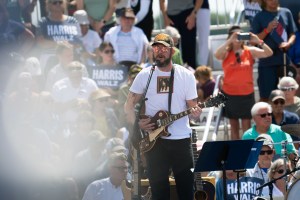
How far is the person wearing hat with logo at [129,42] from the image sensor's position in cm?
1955

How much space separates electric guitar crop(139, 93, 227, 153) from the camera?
13547mm

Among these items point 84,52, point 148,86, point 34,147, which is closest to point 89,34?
point 84,52

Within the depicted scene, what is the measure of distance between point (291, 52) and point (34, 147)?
16.7 feet

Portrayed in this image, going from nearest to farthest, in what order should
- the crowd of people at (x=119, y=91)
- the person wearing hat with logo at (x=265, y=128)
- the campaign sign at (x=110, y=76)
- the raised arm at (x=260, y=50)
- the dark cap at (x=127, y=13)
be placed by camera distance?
the crowd of people at (x=119, y=91) < the person wearing hat with logo at (x=265, y=128) < the raised arm at (x=260, y=50) < the campaign sign at (x=110, y=76) < the dark cap at (x=127, y=13)

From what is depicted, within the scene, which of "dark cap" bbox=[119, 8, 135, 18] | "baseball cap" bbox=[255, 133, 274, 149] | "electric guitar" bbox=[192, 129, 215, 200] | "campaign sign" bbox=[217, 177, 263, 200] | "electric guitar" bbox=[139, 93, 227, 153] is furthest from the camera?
"dark cap" bbox=[119, 8, 135, 18]

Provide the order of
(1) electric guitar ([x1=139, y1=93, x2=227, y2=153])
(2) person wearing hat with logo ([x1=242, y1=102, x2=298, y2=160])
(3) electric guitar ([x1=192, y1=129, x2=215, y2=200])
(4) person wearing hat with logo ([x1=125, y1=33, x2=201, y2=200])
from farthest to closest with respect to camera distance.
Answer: (2) person wearing hat with logo ([x1=242, y1=102, x2=298, y2=160]) < (3) electric guitar ([x1=192, y1=129, x2=215, y2=200]) < (4) person wearing hat with logo ([x1=125, y1=33, x2=201, y2=200]) < (1) electric guitar ([x1=139, y1=93, x2=227, y2=153])

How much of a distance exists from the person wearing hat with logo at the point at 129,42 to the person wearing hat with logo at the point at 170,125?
577 cm

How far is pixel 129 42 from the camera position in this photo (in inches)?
771

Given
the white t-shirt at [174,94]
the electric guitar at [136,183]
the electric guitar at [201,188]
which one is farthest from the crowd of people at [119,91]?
the electric guitar at [201,188]

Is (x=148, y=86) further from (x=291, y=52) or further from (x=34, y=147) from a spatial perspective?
(x=291, y=52)

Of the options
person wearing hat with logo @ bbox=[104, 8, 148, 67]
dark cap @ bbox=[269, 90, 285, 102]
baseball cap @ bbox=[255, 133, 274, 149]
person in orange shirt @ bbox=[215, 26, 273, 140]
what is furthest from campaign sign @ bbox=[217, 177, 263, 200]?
person wearing hat with logo @ bbox=[104, 8, 148, 67]

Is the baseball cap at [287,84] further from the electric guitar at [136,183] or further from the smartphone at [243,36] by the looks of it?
the electric guitar at [136,183]

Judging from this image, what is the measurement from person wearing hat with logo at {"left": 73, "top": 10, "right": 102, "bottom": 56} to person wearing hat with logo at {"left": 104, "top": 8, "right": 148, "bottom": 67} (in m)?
0.84

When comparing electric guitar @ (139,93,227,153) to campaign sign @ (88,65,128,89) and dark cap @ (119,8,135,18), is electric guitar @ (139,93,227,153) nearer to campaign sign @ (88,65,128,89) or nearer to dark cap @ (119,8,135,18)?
campaign sign @ (88,65,128,89)
